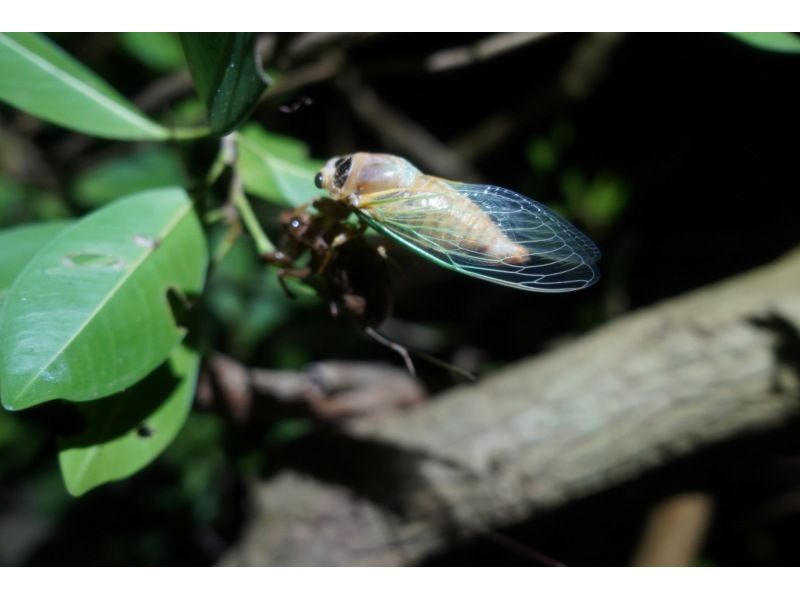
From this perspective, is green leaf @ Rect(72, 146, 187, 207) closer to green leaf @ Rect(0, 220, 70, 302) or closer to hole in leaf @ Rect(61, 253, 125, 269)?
green leaf @ Rect(0, 220, 70, 302)

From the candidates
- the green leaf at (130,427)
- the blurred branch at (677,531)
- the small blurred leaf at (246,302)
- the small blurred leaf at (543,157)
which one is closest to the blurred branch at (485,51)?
Answer: the small blurred leaf at (543,157)

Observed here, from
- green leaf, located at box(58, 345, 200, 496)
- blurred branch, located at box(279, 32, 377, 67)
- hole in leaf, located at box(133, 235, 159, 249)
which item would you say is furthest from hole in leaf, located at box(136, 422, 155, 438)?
blurred branch, located at box(279, 32, 377, 67)

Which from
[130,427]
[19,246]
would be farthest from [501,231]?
[19,246]

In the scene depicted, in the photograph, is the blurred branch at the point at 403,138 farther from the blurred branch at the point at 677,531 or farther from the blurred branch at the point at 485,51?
the blurred branch at the point at 677,531
